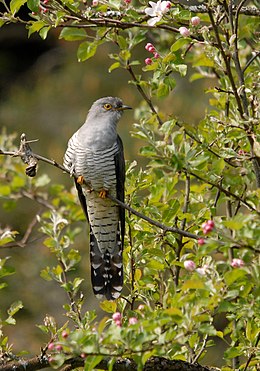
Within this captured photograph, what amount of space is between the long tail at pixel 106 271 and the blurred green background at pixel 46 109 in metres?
3.76

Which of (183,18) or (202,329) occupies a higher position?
(183,18)

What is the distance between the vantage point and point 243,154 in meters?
2.54

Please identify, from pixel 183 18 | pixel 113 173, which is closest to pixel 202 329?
pixel 183 18

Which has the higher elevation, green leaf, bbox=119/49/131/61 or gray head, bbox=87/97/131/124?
green leaf, bbox=119/49/131/61

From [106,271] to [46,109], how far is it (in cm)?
810

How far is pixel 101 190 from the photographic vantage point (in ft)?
12.8

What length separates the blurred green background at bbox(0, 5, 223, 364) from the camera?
28.5 ft

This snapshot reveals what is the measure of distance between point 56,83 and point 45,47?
131cm

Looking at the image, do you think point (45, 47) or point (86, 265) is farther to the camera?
point (45, 47)

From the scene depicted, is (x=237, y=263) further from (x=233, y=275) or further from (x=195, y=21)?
(x=195, y=21)

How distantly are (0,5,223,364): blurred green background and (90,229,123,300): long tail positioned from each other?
12.3 ft

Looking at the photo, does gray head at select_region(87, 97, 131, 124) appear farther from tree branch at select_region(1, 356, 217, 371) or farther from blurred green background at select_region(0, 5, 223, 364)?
blurred green background at select_region(0, 5, 223, 364)

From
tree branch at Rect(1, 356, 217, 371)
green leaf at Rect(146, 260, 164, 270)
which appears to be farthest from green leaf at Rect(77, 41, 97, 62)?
tree branch at Rect(1, 356, 217, 371)

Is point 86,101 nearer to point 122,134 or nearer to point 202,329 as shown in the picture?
point 122,134
